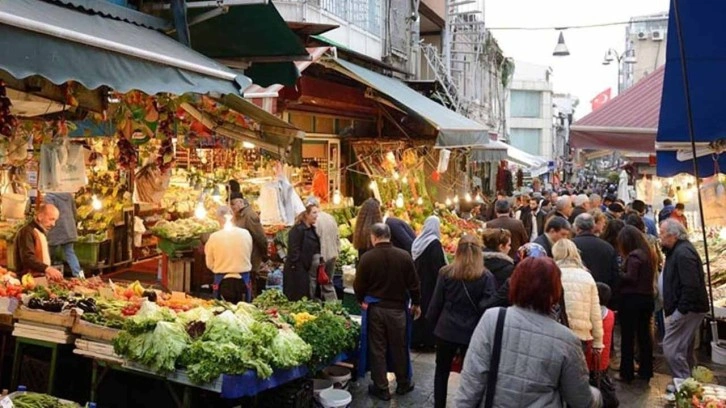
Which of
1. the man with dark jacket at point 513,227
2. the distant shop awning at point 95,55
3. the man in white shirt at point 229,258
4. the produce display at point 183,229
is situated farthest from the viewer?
the produce display at point 183,229

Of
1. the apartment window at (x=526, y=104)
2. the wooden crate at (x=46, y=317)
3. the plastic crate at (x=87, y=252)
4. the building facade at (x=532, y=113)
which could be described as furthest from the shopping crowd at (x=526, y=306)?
the apartment window at (x=526, y=104)

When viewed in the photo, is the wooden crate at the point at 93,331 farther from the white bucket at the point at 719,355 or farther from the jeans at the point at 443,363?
the white bucket at the point at 719,355

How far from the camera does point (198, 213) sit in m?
9.77

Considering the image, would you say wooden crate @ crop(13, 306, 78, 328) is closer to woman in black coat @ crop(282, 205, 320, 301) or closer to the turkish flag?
woman in black coat @ crop(282, 205, 320, 301)

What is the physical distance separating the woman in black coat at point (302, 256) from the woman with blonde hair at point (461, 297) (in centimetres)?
327

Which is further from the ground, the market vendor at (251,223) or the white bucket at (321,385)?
the market vendor at (251,223)

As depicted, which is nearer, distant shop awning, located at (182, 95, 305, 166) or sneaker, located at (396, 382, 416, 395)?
distant shop awning, located at (182, 95, 305, 166)

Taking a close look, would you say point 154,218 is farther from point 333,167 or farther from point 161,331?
point 161,331

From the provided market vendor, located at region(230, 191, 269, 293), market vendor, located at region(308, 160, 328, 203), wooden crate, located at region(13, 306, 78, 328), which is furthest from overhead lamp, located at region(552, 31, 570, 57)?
wooden crate, located at region(13, 306, 78, 328)

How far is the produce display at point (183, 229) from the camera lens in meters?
11.8

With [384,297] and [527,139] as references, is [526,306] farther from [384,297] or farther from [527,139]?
[527,139]

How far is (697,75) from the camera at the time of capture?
4914mm

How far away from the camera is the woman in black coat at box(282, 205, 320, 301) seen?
929cm

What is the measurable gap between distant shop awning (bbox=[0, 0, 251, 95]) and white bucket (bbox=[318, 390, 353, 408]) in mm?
3181
